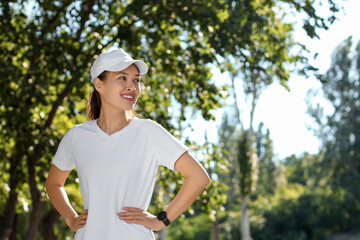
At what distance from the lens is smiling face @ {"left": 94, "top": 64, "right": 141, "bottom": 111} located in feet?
8.75

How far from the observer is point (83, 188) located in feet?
8.54

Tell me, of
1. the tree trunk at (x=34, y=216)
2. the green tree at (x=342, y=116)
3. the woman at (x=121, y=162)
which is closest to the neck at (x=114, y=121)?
the woman at (x=121, y=162)

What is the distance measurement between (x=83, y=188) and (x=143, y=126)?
427 mm

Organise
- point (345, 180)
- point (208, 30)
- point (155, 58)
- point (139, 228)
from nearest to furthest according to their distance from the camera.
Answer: point (139, 228) → point (208, 30) → point (155, 58) → point (345, 180)

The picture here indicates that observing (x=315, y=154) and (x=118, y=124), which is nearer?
(x=118, y=124)

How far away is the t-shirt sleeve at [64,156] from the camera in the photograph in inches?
109

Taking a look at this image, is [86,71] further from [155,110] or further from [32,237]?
[32,237]

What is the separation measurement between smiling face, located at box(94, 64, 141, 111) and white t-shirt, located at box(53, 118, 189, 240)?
0.11 metres

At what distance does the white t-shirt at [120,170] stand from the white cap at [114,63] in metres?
0.28

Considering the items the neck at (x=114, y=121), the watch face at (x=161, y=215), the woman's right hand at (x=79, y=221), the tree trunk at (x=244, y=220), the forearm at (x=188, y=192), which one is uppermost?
the tree trunk at (x=244, y=220)

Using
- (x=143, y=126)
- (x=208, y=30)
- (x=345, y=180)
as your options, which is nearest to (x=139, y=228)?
(x=143, y=126)

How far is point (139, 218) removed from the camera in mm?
2492

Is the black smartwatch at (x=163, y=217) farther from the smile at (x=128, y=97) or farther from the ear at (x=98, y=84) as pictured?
the ear at (x=98, y=84)

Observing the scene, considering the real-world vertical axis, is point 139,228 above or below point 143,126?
below
